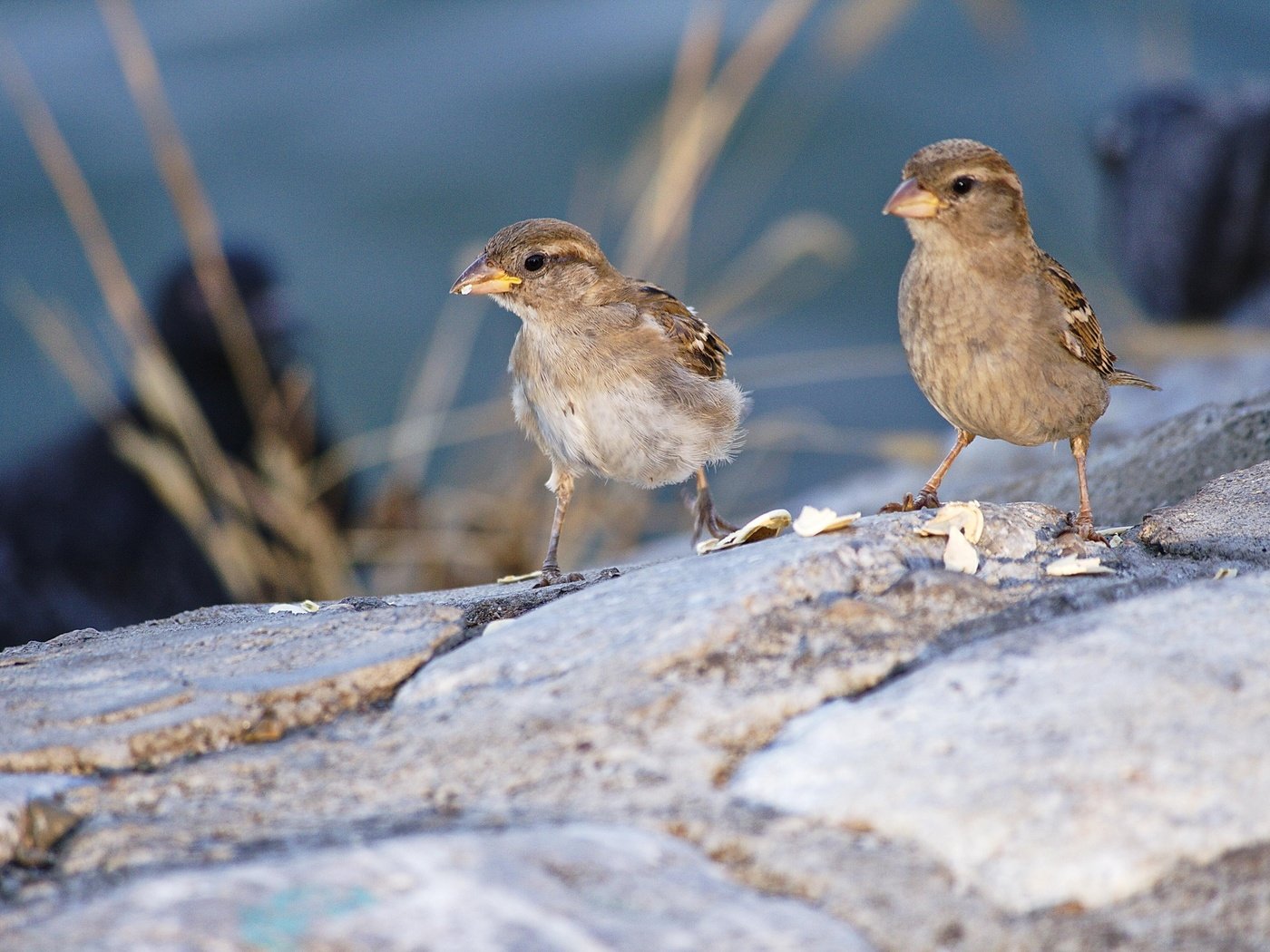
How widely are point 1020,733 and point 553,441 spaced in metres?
2.12

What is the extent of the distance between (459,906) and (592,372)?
7.60 feet

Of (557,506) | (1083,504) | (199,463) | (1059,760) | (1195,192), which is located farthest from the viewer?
(1195,192)

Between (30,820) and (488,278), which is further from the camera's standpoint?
(488,278)

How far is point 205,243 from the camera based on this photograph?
5359mm

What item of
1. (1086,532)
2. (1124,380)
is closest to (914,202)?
(1124,380)

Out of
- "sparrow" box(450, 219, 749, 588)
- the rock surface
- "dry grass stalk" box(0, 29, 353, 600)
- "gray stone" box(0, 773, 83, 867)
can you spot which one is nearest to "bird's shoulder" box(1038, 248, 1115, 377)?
"sparrow" box(450, 219, 749, 588)

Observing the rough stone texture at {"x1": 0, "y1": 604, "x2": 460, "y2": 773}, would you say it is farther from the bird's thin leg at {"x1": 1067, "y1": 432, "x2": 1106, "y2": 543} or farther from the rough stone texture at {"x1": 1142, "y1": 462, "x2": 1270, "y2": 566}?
the rough stone texture at {"x1": 1142, "y1": 462, "x2": 1270, "y2": 566}

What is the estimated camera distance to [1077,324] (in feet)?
11.7

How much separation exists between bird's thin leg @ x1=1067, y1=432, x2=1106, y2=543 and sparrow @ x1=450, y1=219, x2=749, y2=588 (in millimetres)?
941

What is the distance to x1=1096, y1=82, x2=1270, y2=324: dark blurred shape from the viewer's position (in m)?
7.22

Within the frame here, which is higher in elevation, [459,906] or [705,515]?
[705,515]

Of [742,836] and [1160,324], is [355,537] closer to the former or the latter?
[1160,324]

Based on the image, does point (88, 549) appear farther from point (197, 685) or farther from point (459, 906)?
point (459, 906)

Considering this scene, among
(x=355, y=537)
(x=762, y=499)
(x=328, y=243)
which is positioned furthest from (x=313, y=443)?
(x=762, y=499)
